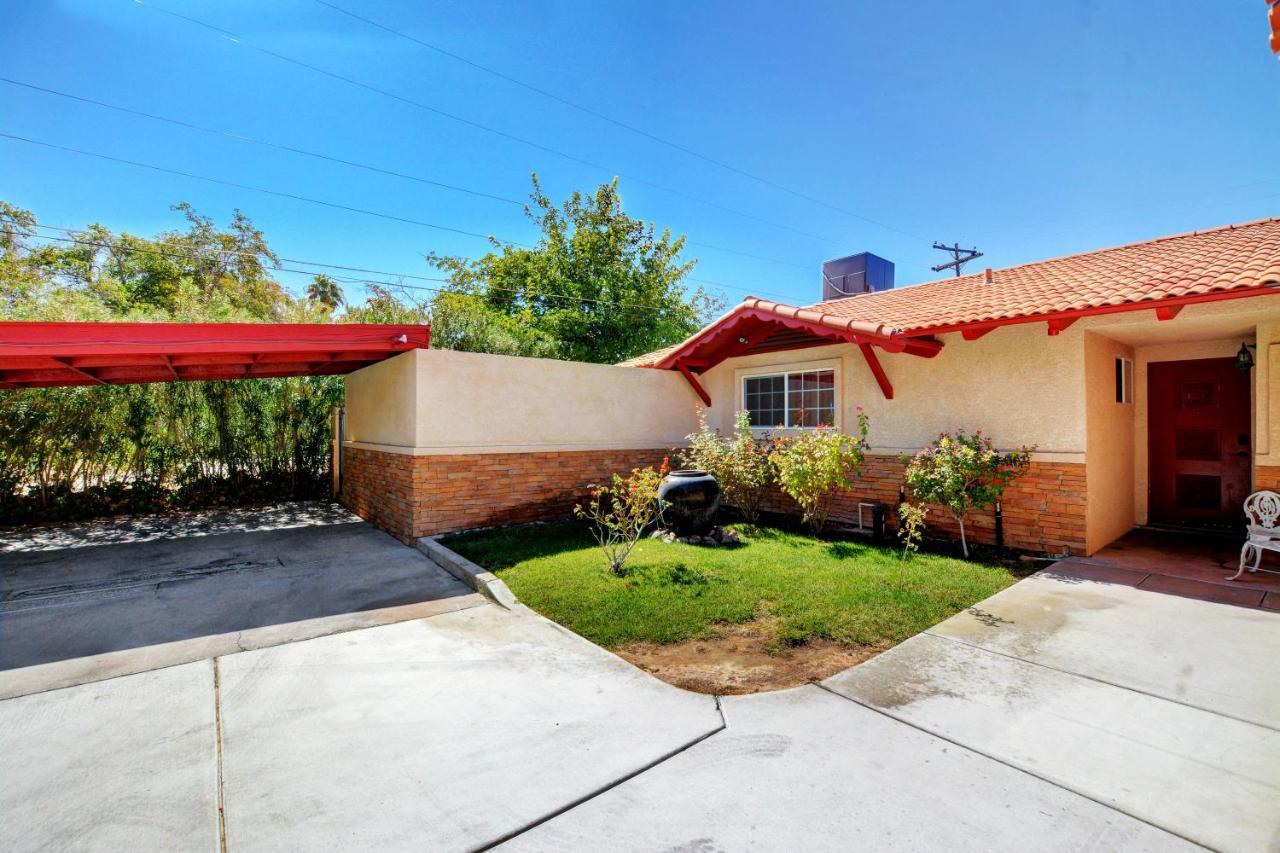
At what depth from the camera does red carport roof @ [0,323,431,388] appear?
5840 millimetres

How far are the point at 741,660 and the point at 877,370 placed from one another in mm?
5980

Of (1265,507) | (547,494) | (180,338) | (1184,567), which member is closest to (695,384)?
(547,494)

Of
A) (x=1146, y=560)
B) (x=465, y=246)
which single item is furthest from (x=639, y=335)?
(x=1146, y=560)

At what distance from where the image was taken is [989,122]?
11.6 m

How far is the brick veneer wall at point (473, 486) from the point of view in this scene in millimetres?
8297

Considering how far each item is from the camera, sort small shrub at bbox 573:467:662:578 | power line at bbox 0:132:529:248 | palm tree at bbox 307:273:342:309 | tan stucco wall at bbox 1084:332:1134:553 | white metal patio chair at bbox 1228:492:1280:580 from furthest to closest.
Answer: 1. palm tree at bbox 307:273:342:309
2. power line at bbox 0:132:529:248
3. tan stucco wall at bbox 1084:332:1134:553
4. small shrub at bbox 573:467:662:578
5. white metal patio chair at bbox 1228:492:1280:580

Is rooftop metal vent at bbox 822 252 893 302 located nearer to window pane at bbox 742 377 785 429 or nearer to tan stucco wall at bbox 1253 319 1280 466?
window pane at bbox 742 377 785 429

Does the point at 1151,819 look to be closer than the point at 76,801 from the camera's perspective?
Yes

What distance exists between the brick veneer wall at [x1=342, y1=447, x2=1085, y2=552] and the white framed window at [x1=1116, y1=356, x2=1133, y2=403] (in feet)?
7.28

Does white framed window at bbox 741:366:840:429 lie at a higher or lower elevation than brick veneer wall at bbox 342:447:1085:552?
higher

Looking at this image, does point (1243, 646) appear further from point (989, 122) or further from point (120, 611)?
point (989, 122)

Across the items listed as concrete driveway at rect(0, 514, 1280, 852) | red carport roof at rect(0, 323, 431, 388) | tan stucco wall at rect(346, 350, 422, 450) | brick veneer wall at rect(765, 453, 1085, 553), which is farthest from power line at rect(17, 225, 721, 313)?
concrete driveway at rect(0, 514, 1280, 852)

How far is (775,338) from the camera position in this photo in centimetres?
1034

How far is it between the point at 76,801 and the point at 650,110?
52.9 feet
